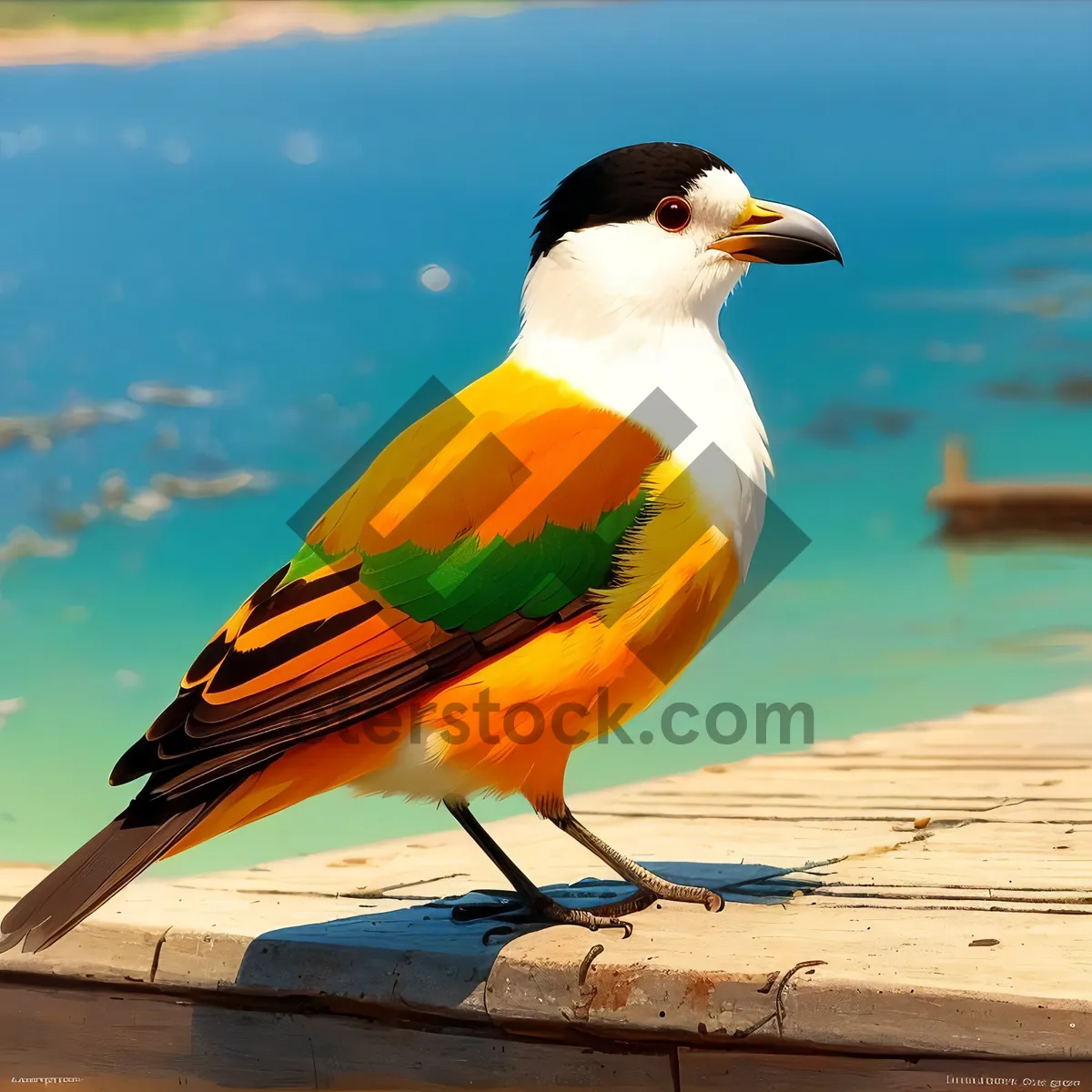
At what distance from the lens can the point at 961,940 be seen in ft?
8.97

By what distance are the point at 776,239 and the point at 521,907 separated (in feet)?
5.47

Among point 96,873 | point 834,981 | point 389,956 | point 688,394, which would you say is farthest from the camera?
point 688,394

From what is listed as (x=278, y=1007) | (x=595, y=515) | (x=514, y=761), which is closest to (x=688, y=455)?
(x=595, y=515)

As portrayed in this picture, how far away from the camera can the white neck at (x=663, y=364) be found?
10.6ft

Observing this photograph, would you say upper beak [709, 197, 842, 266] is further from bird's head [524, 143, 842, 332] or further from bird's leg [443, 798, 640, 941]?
bird's leg [443, 798, 640, 941]

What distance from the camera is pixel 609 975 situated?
2.68 meters

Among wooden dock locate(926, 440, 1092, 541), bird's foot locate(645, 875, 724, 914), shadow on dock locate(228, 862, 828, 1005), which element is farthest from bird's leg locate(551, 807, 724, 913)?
wooden dock locate(926, 440, 1092, 541)

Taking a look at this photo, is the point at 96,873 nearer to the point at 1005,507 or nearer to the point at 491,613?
the point at 491,613

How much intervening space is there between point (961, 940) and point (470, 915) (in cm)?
105

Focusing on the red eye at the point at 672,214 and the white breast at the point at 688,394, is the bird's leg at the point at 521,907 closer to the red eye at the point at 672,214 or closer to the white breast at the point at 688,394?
the white breast at the point at 688,394

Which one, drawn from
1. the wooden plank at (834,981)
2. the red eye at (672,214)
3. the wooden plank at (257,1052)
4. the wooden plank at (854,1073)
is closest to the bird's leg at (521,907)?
the wooden plank at (834,981)

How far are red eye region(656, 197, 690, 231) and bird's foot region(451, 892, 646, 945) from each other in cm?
159

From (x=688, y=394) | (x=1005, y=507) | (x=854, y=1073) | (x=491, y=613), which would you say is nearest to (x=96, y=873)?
(x=491, y=613)

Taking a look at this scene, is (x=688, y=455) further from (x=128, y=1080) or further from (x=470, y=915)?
(x=128, y=1080)
